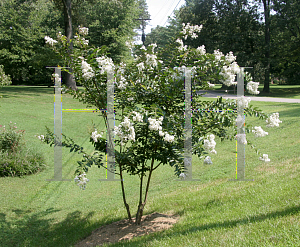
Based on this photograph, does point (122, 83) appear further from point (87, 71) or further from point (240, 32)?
point (240, 32)

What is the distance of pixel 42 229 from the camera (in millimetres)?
5113

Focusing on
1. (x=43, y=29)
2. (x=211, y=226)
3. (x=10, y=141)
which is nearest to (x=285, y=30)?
(x=43, y=29)

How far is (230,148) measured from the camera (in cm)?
1073

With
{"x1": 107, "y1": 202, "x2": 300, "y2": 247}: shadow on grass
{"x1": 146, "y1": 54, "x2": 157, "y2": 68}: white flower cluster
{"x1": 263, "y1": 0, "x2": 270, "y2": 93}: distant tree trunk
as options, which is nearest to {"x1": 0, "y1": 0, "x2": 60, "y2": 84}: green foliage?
{"x1": 263, "y1": 0, "x2": 270, "y2": 93}: distant tree trunk

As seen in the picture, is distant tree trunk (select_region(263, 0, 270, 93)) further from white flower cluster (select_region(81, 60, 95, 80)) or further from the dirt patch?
white flower cluster (select_region(81, 60, 95, 80))

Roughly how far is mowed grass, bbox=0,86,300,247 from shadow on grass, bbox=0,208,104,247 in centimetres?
2

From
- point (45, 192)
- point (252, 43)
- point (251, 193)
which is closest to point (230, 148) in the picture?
point (251, 193)

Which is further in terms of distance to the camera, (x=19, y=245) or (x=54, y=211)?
(x=54, y=211)

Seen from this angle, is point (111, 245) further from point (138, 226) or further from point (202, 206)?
point (202, 206)

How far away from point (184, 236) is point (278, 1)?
33277 mm

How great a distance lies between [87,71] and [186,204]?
297cm

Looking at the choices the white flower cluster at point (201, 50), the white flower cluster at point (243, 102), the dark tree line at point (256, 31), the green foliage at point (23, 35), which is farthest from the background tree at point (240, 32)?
the white flower cluster at point (243, 102)

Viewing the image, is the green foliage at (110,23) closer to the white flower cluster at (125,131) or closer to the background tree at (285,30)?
the background tree at (285,30)

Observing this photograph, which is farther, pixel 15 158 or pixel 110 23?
pixel 110 23
